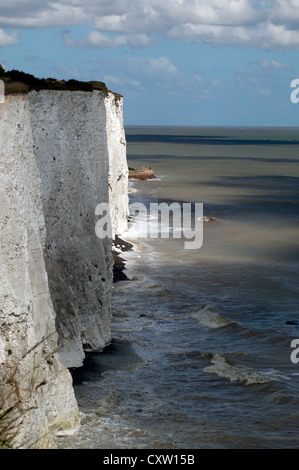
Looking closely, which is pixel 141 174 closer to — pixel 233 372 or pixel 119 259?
pixel 119 259

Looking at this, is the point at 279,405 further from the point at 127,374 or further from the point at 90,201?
the point at 90,201

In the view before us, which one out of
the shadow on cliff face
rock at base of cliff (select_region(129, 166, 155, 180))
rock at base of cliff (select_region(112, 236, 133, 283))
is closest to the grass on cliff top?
the shadow on cliff face

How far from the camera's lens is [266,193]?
7300 centimetres

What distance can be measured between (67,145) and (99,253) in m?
3.15

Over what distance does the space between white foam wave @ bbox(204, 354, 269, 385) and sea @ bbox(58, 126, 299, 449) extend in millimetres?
26

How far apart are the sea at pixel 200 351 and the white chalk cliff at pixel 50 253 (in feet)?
3.55

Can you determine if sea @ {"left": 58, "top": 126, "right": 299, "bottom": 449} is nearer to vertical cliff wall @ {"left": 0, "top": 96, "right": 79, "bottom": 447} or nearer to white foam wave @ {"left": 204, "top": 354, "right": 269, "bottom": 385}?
white foam wave @ {"left": 204, "top": 354, "right": 269, "bottom": 385}

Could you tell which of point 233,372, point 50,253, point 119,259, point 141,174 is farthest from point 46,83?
point 141,174

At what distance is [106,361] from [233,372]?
3295 mm

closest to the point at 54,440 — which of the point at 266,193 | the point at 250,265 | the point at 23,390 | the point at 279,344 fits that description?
the point at 23,390

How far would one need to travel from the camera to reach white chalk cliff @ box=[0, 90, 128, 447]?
42.9 feet

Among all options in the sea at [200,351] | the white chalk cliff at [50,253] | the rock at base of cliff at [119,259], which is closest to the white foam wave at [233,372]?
the sea at [200,351]

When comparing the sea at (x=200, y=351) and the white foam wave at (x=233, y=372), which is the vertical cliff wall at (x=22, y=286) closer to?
the sea at (x=200, y=351)

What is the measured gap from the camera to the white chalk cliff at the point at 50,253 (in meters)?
13.1
